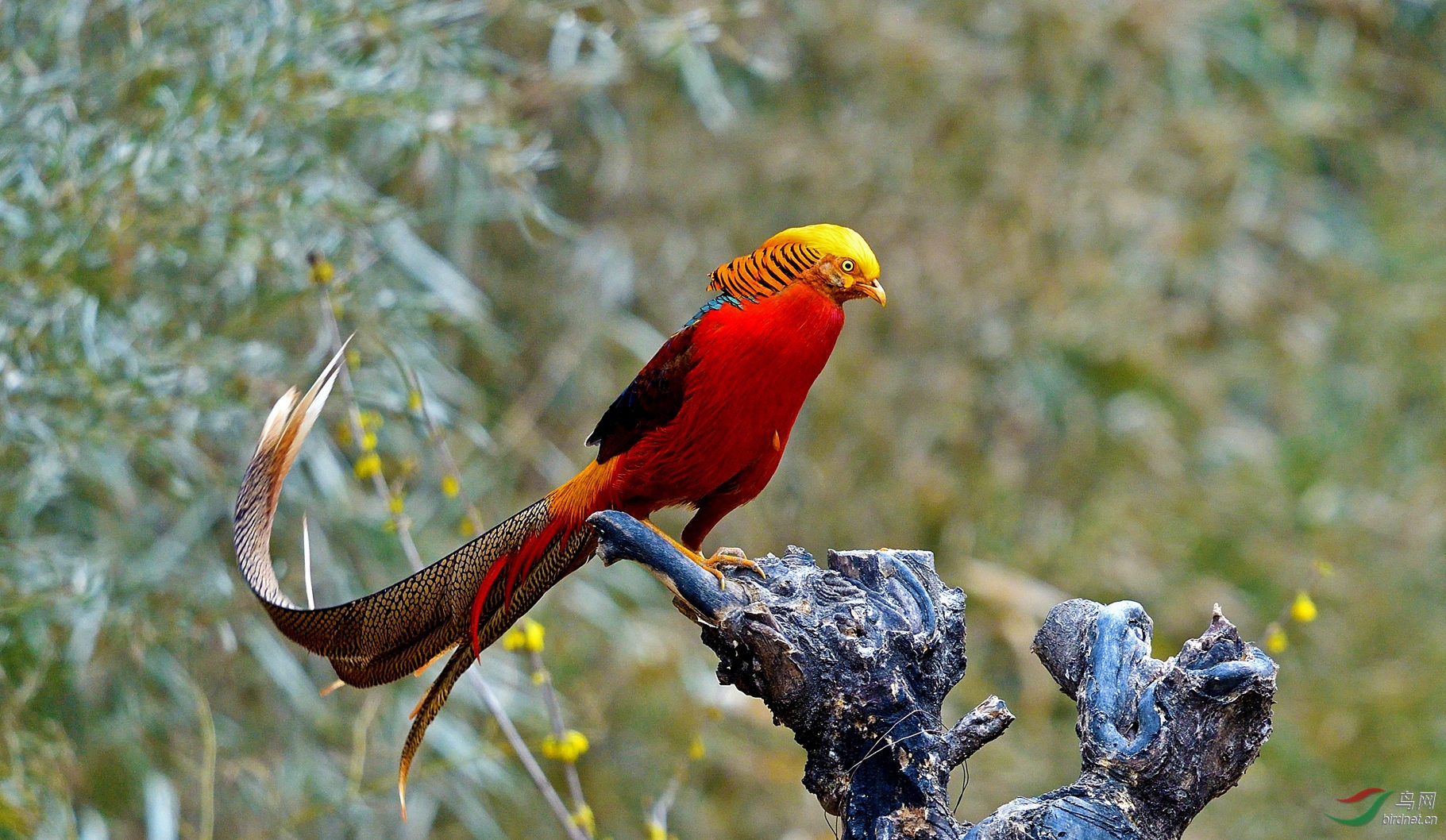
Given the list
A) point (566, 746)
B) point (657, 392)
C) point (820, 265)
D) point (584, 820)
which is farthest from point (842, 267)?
point (584, 820)

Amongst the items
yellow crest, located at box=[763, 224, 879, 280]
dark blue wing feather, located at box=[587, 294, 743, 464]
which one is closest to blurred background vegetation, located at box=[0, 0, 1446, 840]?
dark blue wing feather, located at box=[587, 294, 743, 464]

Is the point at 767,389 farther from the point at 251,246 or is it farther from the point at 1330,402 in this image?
the point at 1330,402

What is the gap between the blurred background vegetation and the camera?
279cm

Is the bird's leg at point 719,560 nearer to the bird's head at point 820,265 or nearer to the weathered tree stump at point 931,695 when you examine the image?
the weathered tree stump at point 931,695

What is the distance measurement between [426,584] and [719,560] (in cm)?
Answer: 36

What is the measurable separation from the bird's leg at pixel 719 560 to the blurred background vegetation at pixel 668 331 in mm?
406

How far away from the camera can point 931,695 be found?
1550 mm

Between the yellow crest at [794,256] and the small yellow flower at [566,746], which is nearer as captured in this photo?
the yellow crest at [794,256]

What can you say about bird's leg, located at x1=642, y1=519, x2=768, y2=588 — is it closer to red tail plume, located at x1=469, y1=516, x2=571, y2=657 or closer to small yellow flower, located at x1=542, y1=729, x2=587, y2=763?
red tail plume, located at x1=469, y1=516, x2=571, y2=657

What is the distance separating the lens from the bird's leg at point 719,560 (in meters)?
1.57

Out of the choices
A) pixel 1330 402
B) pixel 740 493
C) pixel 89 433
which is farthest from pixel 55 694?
pixel 1330 402

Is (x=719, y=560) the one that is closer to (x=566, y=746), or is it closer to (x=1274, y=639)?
(x=566, y=746)

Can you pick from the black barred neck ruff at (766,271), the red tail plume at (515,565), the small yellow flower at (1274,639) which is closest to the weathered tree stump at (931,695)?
the red tail plume at (515,565)

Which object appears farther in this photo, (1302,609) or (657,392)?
(1302,609)
